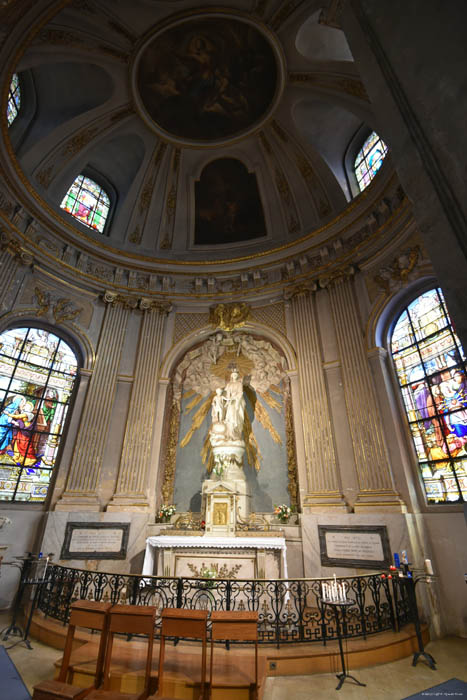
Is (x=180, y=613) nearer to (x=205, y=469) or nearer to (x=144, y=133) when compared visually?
(x=205, y=469)

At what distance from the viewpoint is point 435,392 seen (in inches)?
296

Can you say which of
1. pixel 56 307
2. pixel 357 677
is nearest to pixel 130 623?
pixel 357 677

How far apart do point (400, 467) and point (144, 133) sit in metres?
12.3

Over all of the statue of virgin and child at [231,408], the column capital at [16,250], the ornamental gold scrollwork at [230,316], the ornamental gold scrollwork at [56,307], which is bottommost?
the statue of virgin and child at [231,408]

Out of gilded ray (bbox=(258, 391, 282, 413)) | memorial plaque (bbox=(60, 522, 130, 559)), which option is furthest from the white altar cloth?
gilded ray (bbox=(258, 391, 282, 413))

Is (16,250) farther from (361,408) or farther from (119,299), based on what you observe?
(361,408)

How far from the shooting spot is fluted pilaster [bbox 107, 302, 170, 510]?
29.5ft

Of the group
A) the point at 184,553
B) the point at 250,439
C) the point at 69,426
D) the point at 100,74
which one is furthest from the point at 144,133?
the point at 184,553

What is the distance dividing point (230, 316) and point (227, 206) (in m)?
4.57

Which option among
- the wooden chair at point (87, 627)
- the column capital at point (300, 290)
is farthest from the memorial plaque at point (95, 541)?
the column capital at point (300, 290)

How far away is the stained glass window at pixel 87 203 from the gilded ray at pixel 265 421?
807cm

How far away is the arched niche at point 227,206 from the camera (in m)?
12.8

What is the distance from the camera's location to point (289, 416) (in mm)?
9711

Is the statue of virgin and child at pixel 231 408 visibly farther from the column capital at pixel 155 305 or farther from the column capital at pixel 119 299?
the column capital at pixel 119 299
